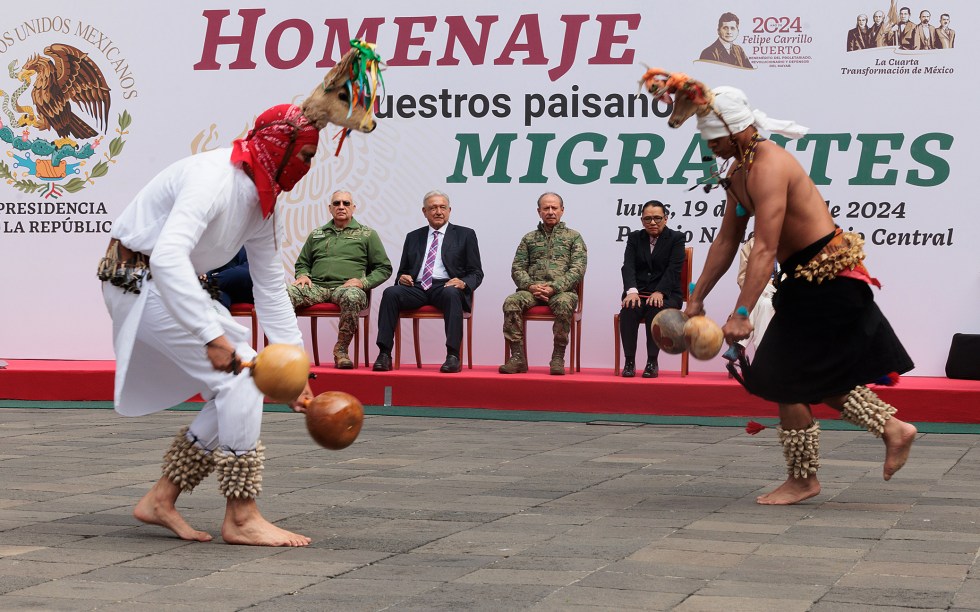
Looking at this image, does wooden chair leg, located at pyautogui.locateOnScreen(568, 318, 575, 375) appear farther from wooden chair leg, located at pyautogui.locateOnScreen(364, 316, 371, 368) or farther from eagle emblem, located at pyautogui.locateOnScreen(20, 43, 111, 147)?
eagle emblem, located at pyautogui.locateOnScreen(20, 43, 111, 147)

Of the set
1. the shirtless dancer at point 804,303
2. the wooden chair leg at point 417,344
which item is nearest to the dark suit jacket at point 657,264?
the wooden chair leg at point 417,344

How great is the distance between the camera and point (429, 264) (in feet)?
34.7

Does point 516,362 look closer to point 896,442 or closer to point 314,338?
point 314,338

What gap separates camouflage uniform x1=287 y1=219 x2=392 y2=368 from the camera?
10.4 metres

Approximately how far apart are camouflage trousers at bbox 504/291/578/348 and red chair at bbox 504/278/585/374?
4 cm

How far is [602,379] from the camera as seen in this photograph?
981 cm

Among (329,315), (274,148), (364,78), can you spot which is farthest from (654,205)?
(274,148)

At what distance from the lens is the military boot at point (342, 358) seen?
1031cm

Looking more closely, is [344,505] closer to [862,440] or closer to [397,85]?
[862,440]

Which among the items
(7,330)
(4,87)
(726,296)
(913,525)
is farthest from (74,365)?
(913,525)

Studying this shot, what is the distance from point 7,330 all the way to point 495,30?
4861 millimetres

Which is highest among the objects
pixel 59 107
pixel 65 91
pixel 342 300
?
pixel 65 91

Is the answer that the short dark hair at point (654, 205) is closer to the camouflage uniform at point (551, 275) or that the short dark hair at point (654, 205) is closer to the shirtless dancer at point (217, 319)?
the camouflage uniform at point (551, 275)

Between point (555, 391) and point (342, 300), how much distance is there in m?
1.80
